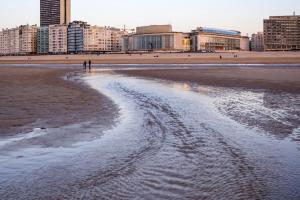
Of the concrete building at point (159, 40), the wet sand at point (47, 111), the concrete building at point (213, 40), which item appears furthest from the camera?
the concrete building at point (213, 40)

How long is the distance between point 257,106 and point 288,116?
244 cm

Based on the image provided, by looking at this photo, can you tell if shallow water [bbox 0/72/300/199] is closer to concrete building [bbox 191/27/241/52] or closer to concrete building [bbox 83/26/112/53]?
concrete building [bbox 191/27/241/52]

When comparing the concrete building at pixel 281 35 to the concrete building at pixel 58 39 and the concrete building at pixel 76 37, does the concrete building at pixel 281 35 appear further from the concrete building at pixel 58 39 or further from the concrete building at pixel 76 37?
the concrete building at pixel 58 39

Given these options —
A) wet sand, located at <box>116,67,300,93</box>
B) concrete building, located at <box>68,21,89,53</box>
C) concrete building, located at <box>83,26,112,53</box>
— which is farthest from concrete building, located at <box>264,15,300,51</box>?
wet sand, located at <box>116,67,300,93</box>

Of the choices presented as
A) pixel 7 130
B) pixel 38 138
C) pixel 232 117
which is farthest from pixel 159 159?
pixel 232 117

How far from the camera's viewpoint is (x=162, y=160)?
6.88 m

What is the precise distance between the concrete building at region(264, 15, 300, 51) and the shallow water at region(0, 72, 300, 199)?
187226mm

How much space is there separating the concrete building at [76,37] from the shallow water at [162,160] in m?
182

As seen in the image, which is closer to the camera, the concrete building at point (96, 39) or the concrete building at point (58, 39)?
the concrete building at point (96, 39)

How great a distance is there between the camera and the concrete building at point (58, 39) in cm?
19425

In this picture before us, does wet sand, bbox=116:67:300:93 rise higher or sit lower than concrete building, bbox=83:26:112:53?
lower

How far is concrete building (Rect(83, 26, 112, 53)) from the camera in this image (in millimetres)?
187375

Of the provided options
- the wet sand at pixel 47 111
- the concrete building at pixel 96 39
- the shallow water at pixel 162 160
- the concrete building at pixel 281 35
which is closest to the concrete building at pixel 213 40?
the concrete building at pixel 281 35

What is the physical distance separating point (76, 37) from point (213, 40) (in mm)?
66535
